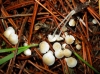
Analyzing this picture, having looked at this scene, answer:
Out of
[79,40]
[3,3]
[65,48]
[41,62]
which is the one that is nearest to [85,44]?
[79,40]

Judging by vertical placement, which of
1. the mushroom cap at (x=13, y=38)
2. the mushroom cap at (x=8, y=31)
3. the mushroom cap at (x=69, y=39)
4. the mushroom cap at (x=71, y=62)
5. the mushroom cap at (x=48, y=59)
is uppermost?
the mushroom cap at (x=8, y=31)

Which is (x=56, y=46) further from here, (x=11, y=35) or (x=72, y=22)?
(x=11, y=35)

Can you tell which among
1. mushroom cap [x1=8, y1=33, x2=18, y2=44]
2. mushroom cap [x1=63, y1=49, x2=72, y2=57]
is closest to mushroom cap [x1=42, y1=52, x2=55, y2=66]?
mushroom cap [x1=63, y1=49, x2=72, y2=57]

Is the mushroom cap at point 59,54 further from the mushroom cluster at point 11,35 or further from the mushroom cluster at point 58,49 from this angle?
the mushroom cluster at point 11,35

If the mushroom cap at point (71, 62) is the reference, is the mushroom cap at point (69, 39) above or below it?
above

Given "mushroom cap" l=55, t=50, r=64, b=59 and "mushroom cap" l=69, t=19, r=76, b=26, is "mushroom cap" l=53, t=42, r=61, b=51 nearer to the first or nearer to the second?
"mushroom cap" l=55, t=50, r=64, b=59

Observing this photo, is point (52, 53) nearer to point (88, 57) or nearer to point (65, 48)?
point (65, 48)

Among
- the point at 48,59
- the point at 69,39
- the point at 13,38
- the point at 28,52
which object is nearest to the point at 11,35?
the point at 13,38

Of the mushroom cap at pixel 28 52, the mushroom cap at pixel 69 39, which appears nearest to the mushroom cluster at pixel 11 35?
the mushroom cap at pixel 28 52
